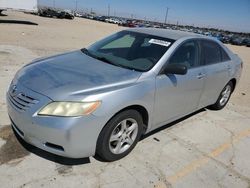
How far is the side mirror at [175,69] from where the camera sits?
12.9 ft

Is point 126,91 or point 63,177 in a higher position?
point 126,91

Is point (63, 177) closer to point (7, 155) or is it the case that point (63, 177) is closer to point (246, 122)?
point (7, 155)

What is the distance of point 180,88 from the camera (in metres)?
4.26

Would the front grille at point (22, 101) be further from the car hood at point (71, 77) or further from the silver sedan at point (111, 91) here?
the car hood at point (71, 77)

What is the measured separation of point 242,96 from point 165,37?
4.55 metres

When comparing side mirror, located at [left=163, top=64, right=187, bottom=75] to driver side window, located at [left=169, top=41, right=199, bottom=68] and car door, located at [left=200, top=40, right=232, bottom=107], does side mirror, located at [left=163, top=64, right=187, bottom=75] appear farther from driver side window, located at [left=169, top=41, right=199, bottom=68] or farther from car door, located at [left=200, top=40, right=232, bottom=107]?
car door, located at [left=200, top=40, right=232, bottom=107]

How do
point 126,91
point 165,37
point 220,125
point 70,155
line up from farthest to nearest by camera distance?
point 220,125
point 165,37
point 126,91
point 70,155

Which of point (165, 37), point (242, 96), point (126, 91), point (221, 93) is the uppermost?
point (165, 37)

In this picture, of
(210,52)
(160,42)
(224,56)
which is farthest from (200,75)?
(224,56)

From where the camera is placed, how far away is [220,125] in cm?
548

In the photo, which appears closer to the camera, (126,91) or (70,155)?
(70,155)

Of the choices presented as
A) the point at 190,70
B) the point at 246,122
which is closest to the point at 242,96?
the point at 246,122

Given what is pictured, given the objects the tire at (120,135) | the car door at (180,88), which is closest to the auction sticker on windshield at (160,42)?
the car door at (180,88)

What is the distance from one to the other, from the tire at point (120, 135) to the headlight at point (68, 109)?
14.0 inches
